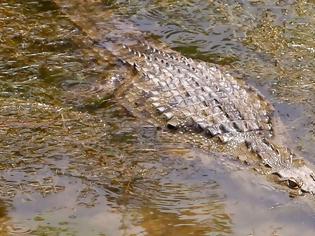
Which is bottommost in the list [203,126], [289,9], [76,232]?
[76,232]

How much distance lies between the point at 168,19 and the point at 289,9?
1.20 metres

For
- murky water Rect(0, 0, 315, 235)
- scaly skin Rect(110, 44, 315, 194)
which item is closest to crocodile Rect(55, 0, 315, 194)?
scaly skin Rect(110, 44, 315, 194)

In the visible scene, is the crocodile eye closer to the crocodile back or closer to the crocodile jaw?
the crocodile jaw

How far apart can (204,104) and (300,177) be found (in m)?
1.02

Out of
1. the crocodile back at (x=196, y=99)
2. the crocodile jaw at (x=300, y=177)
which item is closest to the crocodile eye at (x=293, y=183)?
the crocodile jaw at (x=300, y=177)

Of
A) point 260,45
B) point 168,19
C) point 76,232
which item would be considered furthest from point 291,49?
point 76,232

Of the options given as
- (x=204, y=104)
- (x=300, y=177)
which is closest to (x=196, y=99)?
(x=204, y=104)

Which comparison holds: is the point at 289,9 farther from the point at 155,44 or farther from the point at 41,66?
the point at 41,66

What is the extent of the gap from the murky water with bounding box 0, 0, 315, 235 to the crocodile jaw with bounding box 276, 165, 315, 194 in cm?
9

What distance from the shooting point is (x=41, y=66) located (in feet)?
19.1

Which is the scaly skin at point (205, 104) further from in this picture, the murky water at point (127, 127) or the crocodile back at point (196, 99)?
the murky water at point (127, 127)

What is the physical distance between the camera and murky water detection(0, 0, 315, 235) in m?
4.27

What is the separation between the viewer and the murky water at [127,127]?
4.27 metres

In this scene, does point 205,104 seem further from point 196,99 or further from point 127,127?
point 127,127
